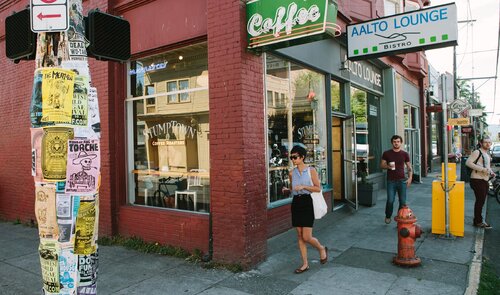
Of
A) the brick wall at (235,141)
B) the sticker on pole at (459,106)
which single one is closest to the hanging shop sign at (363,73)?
the sticker on pole at (459,106)

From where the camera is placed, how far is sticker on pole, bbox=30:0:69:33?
312 cm

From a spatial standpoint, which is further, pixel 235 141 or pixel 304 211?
pixel 235 141

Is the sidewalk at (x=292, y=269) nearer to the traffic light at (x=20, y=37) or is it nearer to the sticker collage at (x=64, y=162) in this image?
the sticker collage at (x=64, y=162)

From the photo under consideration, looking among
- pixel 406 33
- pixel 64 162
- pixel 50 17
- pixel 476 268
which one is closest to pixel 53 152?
pixel 64 162

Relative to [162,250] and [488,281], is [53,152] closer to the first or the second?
A: [162,250]

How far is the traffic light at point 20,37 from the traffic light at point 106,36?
47cm

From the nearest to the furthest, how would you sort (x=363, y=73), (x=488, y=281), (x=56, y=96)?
1. (x=56, y=96)
2. (x=488, y=281)
3. (x=363, y=73)

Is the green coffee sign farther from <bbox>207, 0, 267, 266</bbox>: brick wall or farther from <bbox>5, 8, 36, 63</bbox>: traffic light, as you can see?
<bbox>5, 8, 36, 63</bbox>: traffic light

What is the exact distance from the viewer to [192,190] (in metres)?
7.02

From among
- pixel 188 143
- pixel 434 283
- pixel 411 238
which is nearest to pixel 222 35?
pixel 188 143

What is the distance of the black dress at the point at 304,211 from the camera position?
5.41 metres

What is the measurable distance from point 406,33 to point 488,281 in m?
A: 4.58

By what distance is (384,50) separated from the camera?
306 inches

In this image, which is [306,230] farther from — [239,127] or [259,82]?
[259,82]
